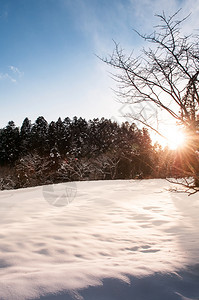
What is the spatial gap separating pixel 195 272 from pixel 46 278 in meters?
1.47

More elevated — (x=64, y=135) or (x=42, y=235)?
(x=64, y=135)

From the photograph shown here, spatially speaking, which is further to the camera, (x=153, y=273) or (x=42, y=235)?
(x=42, y=235)

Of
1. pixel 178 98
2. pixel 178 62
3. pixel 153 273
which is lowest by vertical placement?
pixel 153 273

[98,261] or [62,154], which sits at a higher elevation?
[62,154]

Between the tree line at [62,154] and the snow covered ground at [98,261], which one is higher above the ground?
the tree line at [62,154]

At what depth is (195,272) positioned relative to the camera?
1.84 metres

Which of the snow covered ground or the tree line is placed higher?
the tree line

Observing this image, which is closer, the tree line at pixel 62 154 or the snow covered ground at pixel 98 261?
the snow covered ground at pixel 98 261

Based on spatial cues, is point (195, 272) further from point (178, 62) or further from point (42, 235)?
point (178, 62)

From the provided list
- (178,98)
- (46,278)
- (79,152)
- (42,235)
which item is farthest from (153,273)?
(79,152)

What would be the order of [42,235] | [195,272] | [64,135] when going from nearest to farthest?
[195,272], [42,235], [64,135]

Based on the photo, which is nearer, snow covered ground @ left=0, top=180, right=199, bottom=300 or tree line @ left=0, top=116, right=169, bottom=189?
snow covered ground @ left=0, top=180, right=199, bottom=300

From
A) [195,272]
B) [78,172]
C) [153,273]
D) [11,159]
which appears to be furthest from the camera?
[11,159]

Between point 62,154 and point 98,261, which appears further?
point 62,154
